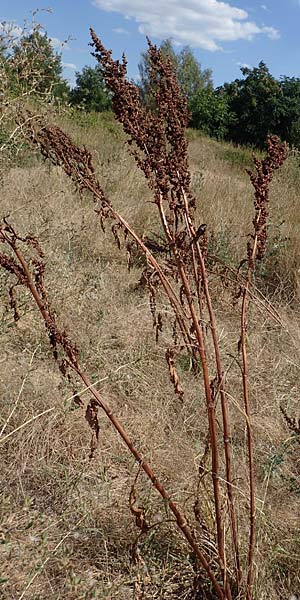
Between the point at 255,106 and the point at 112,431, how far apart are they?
80.3 ft

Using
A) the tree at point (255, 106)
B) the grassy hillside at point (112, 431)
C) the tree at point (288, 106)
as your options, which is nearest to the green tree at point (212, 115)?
the tree at point (255, 106)

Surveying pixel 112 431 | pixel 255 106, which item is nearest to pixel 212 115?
pixel 255 106

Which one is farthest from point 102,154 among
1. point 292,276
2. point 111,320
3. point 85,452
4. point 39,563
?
point 39,563

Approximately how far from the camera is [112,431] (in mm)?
2420

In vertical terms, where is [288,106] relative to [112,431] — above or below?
above

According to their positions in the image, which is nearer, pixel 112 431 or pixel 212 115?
pixel 112 431

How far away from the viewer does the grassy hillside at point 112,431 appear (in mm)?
1653

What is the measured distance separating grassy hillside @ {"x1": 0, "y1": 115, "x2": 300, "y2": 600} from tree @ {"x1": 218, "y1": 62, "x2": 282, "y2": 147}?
19955mm

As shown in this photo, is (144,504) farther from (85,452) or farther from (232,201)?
(232,201)

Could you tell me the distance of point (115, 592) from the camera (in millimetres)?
1575

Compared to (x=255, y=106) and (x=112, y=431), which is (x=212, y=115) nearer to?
(x=255, y=106)

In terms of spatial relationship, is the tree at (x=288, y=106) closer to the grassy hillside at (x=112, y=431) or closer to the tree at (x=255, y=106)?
the tree at (x=255, y=106)

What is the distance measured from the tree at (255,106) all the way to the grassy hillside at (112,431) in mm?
19955

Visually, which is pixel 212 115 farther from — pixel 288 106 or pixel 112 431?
pixel 112 431
